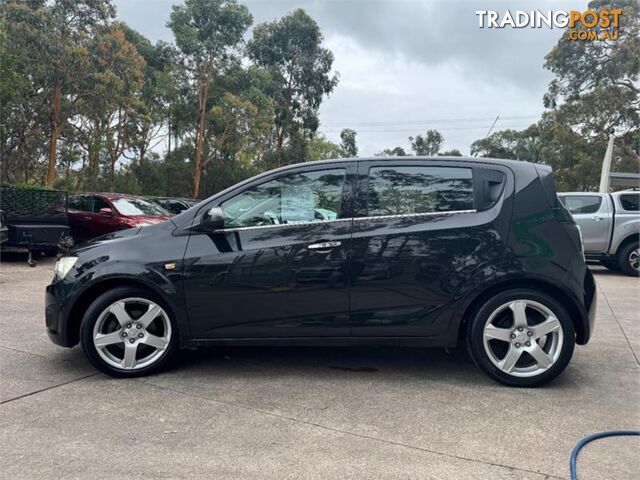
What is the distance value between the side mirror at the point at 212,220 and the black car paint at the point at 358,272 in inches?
3.0

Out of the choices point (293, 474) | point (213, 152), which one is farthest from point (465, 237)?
point (213, 152)

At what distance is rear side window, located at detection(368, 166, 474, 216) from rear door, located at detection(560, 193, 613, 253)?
7717 mm

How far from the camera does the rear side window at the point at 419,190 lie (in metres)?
3.93

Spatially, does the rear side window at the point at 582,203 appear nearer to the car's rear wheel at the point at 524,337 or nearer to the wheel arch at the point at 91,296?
the car's rear wheel at the point at 524,337

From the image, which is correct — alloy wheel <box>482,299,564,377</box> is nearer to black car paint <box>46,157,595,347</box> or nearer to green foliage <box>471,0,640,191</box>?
black car paint <box>46,157,595,347</box>

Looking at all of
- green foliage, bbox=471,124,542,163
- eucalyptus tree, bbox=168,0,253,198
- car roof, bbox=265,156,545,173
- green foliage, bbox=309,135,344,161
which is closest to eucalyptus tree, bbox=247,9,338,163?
eucalyptus tree, bbox=168,0,253,198

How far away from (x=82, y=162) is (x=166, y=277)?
26.0 metres

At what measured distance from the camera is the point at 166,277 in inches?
152

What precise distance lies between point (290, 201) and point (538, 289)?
2.01 m

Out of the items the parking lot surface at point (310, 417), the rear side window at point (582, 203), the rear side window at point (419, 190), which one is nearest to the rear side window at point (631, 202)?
the rear side window at point (582, 203)

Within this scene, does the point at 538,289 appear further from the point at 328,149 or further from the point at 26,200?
the point at 328,149

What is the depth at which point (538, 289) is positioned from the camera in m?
3.84

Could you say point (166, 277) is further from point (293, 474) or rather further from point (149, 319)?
point (293, 474)

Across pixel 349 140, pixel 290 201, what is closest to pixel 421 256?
pixel 290 201
